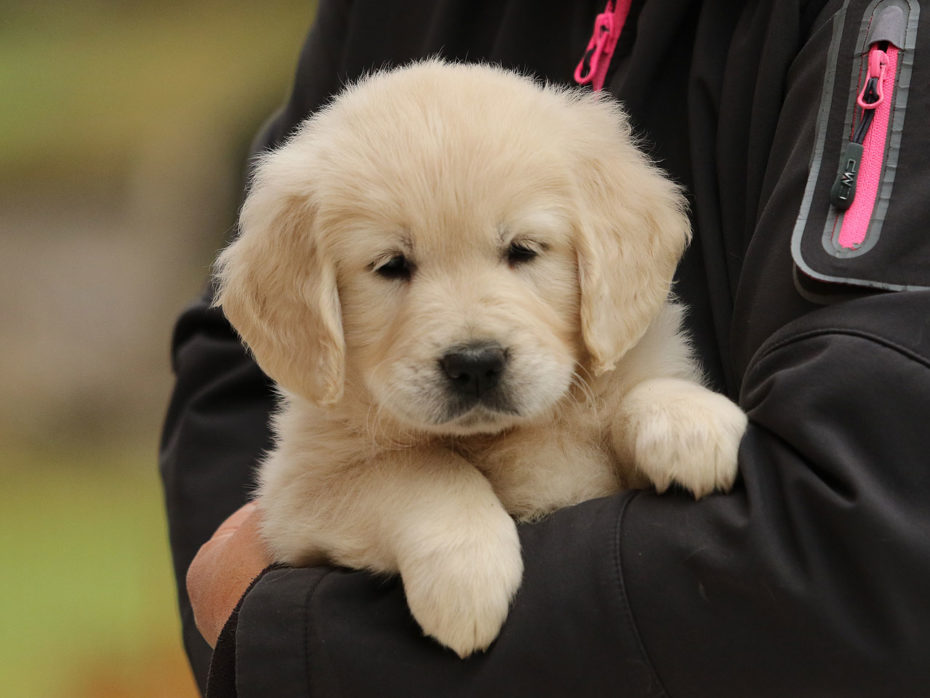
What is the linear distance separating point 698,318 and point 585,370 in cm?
28

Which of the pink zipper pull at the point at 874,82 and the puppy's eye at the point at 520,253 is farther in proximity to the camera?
the puppy's eye at the point at 520,253

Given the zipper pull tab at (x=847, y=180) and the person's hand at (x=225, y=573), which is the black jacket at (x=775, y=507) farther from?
the person's hand at (x=225, y=573)

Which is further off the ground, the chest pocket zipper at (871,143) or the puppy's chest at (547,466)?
the chest pocket zipper at (871,143)

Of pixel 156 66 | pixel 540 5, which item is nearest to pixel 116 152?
pixel 156 66

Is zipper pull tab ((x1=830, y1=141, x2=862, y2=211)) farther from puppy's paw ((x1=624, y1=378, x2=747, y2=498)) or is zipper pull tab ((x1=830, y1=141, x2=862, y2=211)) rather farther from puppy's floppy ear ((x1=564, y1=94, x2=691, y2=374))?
puppy's floppy ear ((x1=564, y1=94, x2=691, y2=374))

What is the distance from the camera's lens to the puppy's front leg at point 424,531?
127cm

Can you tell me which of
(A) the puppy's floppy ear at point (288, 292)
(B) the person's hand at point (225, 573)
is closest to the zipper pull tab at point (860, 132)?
(A) the puppy's floppy ear at point (288, 292)

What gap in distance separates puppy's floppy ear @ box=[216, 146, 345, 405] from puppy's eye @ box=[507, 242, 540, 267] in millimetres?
322

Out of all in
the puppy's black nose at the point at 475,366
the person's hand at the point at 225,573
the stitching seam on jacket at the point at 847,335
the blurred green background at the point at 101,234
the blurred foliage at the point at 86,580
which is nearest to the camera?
the stitching seam on jacket at the point at 847,335

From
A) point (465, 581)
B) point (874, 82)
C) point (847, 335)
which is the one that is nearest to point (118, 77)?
point (465, 581)

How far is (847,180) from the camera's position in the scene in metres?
1.18

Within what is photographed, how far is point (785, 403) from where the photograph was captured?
1.15 m

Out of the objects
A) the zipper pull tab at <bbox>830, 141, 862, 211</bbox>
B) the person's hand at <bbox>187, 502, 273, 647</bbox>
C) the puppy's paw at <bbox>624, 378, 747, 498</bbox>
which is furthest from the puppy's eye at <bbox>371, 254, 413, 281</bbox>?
the zipper pull tab at <bbox>830, 141, 862, 211</bbox>

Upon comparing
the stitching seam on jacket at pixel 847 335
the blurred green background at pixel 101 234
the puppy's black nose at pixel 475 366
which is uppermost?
the stitching seam on jacket at pixel 847 335
